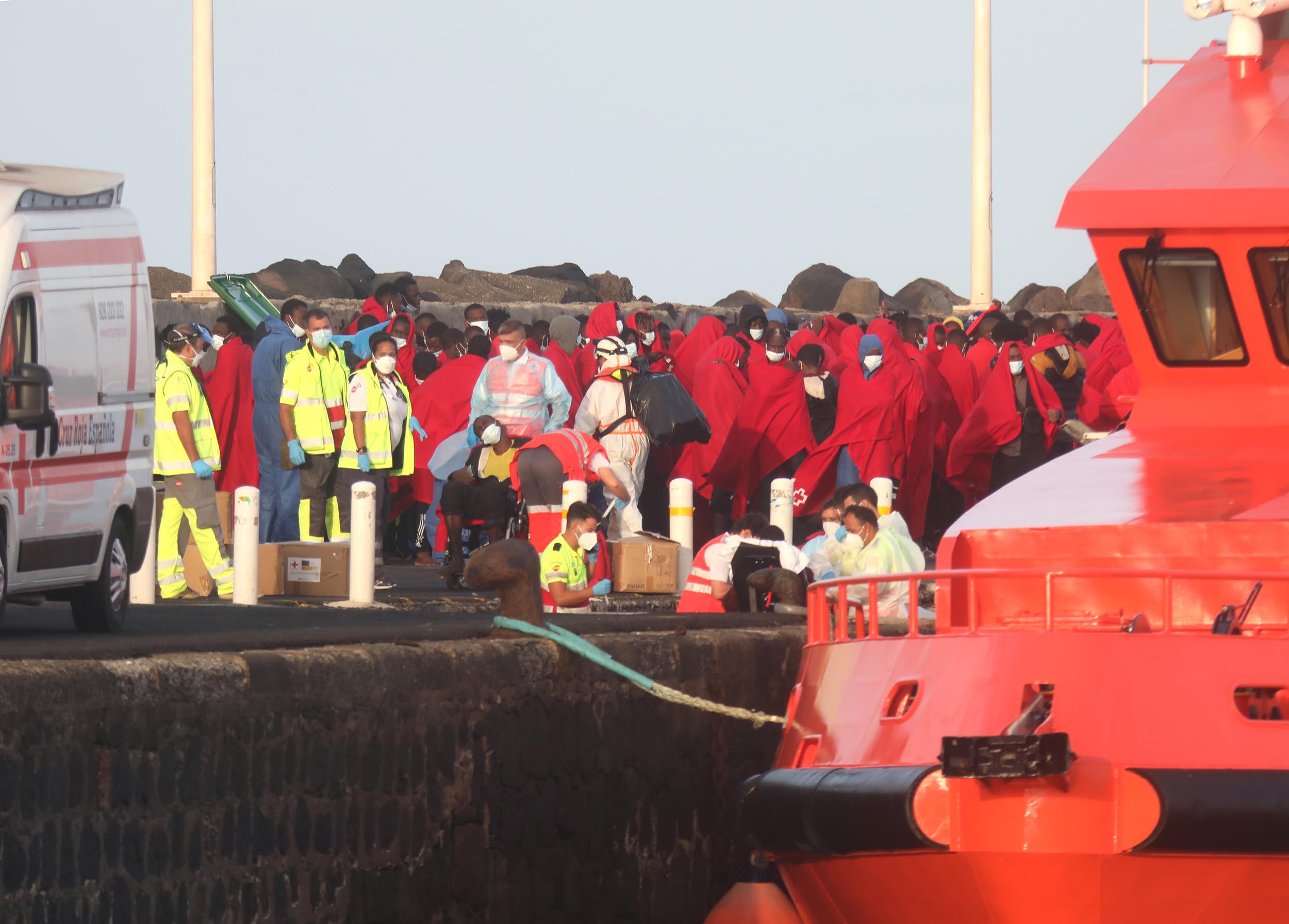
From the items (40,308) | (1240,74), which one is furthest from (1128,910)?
(40,308)

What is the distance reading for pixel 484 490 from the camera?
17.6 meters

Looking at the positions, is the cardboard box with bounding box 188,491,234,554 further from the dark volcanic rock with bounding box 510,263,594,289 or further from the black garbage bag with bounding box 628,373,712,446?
the dark volcanic rock with bounding box 510,263,594,289

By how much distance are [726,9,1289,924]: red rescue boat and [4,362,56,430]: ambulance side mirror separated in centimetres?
353

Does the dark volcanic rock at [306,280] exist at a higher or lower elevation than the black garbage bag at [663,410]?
higher

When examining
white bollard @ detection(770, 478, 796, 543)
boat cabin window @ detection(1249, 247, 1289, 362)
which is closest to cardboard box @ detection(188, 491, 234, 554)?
white bollard @ detection(770, 478, 796, 543)

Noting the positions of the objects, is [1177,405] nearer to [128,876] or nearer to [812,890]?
Result: [812,890]

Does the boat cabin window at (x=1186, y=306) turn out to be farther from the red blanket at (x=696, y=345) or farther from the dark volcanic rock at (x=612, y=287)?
the dark volcanic rock at (x=612, y=287)

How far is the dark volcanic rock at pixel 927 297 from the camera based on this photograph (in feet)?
142

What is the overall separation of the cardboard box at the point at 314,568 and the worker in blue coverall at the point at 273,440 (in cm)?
132

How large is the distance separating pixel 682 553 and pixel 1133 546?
8.13 meters

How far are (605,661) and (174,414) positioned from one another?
6.57 meters

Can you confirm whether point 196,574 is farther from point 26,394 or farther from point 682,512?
point 26,394

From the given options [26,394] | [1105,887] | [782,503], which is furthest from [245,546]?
[1105,887]

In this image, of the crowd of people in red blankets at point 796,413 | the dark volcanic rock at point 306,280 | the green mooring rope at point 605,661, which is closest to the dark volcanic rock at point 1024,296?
the dark volcanic rock at point 306,280
